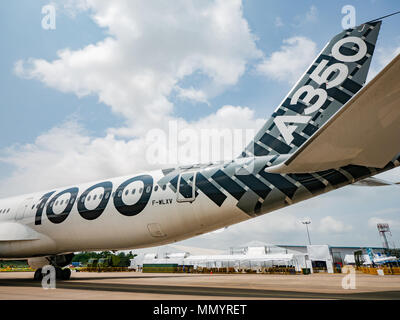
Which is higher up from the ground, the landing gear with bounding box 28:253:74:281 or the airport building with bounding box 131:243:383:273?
the landing gear with bounding box 28:253:74:281

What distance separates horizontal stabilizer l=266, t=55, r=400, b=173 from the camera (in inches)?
194

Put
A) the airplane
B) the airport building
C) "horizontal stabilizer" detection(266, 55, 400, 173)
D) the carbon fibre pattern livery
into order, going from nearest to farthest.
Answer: "horizontal stabilizer" detection(266, 55, 400, 173) → the airplane → the carbon fibre pattern livery → the airport building

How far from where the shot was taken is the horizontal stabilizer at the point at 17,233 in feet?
46.8

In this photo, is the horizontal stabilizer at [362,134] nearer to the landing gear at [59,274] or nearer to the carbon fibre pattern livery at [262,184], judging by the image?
the carbon fibre pattern livery at [262,184]

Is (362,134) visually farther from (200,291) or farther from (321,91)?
(200,291)

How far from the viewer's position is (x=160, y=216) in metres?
10.5

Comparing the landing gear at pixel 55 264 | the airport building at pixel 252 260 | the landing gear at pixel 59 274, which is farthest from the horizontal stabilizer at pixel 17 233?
the airport building at pixel 252 260

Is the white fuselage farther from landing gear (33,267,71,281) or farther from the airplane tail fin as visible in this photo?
the airplane tail fin

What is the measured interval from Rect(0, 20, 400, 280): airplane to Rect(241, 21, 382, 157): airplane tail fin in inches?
1.1

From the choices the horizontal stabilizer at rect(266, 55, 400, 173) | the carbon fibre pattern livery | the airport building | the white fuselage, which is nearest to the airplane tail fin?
the carbon fibre pattern livery

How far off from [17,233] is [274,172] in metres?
13.2

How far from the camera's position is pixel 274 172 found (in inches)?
298

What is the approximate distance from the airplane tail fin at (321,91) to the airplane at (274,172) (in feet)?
0.09

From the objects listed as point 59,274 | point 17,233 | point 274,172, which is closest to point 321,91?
point 274,172
